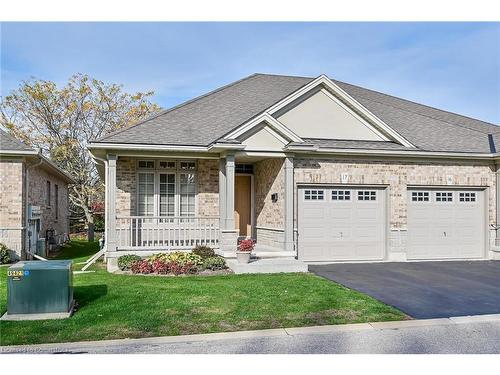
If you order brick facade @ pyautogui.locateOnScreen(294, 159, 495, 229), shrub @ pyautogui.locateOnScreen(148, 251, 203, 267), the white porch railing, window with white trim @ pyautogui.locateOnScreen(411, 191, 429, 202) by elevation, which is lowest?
shrub @ pyautogui.locateOnScreen(148, 251, 203, 267)

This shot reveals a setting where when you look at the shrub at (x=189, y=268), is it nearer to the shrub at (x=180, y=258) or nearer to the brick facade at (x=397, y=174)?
the shrub at (x=180, y=258)

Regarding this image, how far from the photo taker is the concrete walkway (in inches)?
229

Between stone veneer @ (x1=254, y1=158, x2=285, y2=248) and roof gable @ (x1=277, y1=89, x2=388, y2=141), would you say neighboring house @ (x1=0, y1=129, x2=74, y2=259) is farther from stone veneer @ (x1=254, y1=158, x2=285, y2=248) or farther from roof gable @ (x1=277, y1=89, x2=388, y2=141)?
roof gable @ (x1=277, y1=89, x2=388, y2=141)

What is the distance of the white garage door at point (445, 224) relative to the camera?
15133 mm

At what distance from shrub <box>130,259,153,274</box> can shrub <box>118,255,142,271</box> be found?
179 mm

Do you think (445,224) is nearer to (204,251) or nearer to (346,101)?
(346,101)

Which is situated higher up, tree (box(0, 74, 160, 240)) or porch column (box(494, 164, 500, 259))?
tree (box(0, 74, 160, 240))

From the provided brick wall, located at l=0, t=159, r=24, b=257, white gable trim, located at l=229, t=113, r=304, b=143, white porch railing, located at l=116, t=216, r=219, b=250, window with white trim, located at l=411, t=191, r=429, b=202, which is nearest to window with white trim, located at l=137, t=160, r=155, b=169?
white porch railing, located at l=116, t=216, r=219, b=250

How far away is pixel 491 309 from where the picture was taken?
8117mm

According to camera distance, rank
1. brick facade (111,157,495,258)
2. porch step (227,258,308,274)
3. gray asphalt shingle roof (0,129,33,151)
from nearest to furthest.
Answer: porch step (227,258,308,274) → brick facade (111,157,495,258) → gray asphalt shingle roof (0,129,33,151)

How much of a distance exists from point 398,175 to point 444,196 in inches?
77.2

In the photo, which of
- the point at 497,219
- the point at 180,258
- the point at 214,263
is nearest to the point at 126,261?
the point at 180,258

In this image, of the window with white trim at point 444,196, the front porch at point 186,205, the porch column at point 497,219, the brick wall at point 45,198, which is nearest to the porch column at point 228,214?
the front porch at point 186,205

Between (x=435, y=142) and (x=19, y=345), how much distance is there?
46.3 ft
